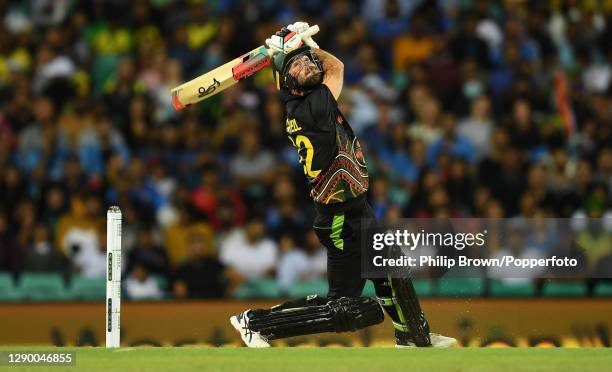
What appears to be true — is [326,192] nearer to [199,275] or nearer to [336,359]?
[336,359]

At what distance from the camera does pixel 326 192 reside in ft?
30.9

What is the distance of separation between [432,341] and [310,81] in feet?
7.31

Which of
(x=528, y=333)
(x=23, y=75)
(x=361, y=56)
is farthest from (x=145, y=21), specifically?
(x=528, y=333)

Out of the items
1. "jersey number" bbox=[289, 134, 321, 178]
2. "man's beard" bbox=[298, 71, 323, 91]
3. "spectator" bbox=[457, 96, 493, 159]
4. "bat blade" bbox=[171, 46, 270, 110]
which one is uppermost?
"spectator" bbox=[457, 96, 493, 159]

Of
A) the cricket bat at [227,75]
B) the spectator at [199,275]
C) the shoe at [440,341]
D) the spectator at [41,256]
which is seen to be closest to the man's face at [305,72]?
the cricket bat at [227,75]

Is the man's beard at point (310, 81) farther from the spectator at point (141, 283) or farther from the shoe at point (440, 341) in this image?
the spectator at point (141, 283)

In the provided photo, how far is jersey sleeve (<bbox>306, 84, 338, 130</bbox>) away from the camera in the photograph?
9.38 metres

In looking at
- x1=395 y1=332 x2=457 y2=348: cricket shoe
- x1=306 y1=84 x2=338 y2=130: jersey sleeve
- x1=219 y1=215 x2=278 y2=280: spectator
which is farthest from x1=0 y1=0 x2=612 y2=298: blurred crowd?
x1=306 y1=84 x2=338 y2=130: jersey sleeve

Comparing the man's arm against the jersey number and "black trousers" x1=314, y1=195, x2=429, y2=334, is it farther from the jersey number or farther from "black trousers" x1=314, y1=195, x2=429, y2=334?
"black trousers" x1=314, y1=195, x2=429, y2=334

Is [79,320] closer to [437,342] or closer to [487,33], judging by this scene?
[437,342]

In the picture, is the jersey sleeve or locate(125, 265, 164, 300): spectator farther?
locate(125, 265, 164, 300): spectator

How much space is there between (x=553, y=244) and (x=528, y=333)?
34.1 inches

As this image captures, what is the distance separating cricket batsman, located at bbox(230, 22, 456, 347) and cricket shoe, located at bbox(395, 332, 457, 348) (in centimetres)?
38

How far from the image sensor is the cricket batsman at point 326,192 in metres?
9.43
